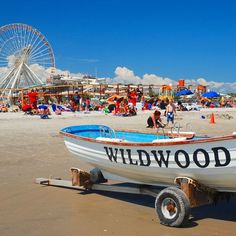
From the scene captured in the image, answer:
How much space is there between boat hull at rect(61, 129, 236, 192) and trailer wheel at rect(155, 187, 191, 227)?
0.30 m

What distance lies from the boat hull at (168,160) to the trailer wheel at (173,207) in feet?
0.99

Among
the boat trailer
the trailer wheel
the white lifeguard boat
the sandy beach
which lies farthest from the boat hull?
the sandy beach

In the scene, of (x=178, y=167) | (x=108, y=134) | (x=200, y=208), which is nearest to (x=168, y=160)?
(x=178, y=167)

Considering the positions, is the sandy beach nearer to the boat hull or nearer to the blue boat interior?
the boat hull

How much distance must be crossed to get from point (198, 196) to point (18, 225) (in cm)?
227

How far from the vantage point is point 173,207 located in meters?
5.00

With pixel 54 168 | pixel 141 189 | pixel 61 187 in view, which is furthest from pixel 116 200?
pixel 54 168

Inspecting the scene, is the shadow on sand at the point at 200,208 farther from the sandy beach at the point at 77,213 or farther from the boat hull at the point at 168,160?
the boat hull at the point at 168,160

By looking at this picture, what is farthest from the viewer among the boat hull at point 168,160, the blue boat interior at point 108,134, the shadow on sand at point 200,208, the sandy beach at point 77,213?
the blue boat interior at point 108,134

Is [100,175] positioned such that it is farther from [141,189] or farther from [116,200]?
[141,189]

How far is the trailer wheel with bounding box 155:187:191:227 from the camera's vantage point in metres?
4.83

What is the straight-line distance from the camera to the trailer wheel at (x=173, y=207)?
15.9 feet

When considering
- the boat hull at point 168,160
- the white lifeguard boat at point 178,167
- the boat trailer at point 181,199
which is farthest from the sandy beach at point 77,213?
the boat hull at point 168,160

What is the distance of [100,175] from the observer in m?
6.79
